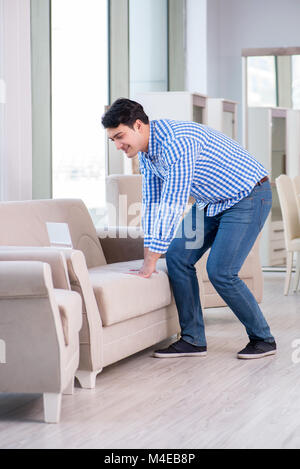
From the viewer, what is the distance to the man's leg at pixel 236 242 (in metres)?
3.55

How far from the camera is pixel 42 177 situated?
15.8 feet

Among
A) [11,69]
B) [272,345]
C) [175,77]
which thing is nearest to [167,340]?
[272,345]

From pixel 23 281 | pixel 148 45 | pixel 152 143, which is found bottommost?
pixel 23 281

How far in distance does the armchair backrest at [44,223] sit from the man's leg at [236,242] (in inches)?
30.5

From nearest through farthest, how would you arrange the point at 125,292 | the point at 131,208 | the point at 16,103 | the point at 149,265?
the point at 125,292, the point at 149,265, the point at 16,103, the point at 131,208

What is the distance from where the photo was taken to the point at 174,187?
3.38 metres

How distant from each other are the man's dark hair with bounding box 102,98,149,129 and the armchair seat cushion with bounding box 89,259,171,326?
0.67 metres

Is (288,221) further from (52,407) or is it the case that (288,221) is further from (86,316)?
(52,407)

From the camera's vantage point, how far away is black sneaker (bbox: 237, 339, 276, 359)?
3.73 meters

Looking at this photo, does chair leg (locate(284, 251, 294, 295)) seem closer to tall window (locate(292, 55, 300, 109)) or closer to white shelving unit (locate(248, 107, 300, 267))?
white shelving unit (locate(248, 107, 300, 267))

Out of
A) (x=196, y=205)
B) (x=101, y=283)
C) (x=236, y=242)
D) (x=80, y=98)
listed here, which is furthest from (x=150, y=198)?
(x=80, y=98)

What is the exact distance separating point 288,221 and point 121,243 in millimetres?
2104

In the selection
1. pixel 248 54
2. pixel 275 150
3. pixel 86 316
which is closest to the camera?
pixel 86 316

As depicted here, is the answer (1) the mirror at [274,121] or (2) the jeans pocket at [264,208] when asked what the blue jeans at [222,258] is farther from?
(1) the mirror at [274,121]
